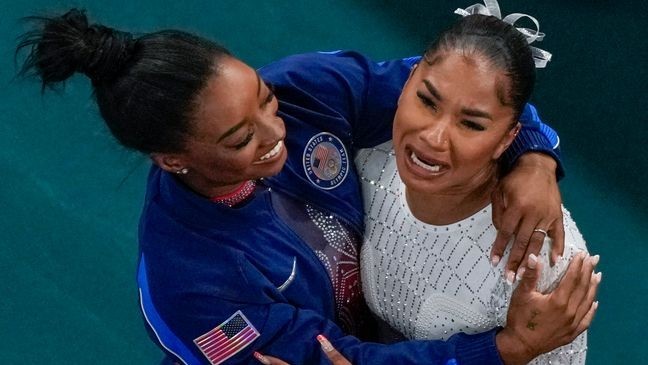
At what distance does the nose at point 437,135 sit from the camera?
3.88 feet

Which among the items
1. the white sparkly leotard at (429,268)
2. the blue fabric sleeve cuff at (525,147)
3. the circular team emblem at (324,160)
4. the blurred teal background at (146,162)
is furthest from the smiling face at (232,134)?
the blurred teal background at (146,162)

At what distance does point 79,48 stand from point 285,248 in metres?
0.39

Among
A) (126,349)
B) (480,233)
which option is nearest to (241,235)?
(480,233)

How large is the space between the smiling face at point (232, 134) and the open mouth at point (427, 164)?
0.17 m

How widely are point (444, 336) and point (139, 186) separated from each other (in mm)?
1225

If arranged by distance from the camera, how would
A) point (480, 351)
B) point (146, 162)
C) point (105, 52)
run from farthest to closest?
point (146, 162) < point (480, 351) < point (105, 52)

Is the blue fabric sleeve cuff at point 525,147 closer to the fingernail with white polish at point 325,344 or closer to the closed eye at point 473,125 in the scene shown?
the closed eye at point 473,125

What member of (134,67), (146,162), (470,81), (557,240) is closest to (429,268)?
(557,240)

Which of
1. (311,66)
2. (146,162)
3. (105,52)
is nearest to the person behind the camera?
(105,52)

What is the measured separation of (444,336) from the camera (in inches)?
54.2

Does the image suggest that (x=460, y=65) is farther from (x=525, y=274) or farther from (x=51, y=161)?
(x=51, y=161)

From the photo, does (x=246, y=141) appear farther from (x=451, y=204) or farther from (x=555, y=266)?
(x=555, y=266)

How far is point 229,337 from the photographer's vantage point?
1270 millimetres

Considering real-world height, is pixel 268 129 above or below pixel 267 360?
above
